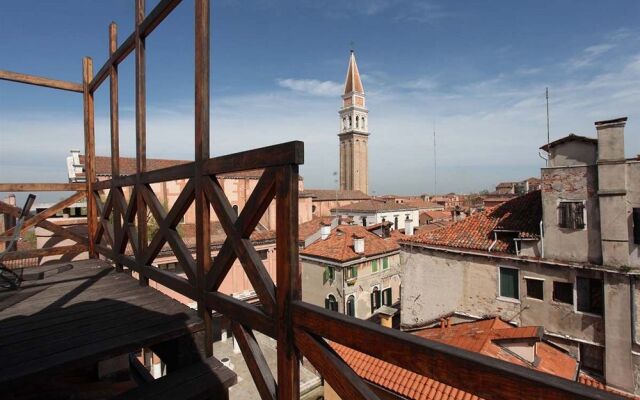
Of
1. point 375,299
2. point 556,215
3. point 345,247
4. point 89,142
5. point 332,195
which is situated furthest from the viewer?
point 332,195

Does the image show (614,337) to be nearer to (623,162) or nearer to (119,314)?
(623,162)

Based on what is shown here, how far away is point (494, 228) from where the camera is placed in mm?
15188

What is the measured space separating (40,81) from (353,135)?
7342 centimetres

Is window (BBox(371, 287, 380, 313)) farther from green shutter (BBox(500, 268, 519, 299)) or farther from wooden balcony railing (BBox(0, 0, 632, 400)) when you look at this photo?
wooden balcony railing (BBox(0, 0, 632, 400))

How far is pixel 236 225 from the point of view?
2.14 meters

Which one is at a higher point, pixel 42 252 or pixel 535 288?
pixel 42 252

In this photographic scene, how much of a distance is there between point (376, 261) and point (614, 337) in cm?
1176

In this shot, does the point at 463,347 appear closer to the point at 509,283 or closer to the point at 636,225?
the point at 509,283

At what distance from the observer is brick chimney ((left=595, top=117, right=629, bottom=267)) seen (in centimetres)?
1198

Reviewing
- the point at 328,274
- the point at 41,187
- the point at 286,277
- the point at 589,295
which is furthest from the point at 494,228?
the point at 41,187

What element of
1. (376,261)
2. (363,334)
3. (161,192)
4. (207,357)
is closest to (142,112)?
(207,357)

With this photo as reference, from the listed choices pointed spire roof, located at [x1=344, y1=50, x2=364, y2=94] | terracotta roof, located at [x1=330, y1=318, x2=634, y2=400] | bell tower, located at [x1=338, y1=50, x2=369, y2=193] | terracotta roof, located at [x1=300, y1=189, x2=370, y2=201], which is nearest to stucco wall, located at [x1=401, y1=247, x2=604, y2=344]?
terracotta roof, located at [x1=330, y1=318, x2=634, y2=400]

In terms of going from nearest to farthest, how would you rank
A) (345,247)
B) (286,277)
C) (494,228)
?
(286,277)
(494,228)
(345,247)

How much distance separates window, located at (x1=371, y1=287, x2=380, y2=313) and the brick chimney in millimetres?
11952
